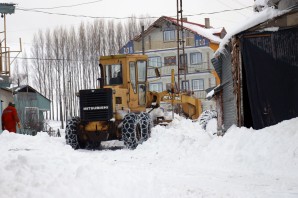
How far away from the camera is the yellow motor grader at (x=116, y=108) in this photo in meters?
16.8

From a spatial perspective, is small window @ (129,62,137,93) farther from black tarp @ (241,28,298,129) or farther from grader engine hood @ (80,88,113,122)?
black tarp @ (241,28,298,129)

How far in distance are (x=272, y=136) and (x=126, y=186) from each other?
533cm

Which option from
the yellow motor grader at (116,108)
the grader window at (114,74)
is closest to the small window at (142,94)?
the yellow motor grader at (116,108)

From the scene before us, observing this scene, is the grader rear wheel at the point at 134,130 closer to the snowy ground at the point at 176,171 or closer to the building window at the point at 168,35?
the snowy ground at the point at 176,171

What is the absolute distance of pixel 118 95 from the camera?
57.8 feet

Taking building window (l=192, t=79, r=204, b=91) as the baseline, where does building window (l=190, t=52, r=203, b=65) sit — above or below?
above

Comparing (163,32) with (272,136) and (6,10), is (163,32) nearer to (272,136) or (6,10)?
(6,10)

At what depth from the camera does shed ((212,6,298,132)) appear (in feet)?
43.5

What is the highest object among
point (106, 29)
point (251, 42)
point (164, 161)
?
point (106, 29)

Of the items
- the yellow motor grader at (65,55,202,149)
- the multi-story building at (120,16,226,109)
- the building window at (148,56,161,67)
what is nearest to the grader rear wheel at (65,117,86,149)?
the yellow motor grader at (65,55,202,149)

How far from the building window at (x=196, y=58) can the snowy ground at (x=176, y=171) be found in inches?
1637

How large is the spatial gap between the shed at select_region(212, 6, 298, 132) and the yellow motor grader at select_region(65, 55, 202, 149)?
3.76 metres

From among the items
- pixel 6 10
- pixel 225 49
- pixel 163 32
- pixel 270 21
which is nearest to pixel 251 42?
pixel 270 21

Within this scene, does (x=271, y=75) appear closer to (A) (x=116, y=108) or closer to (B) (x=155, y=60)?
(A) (x=116, y=108)
